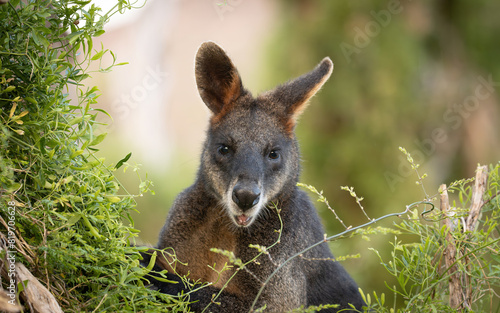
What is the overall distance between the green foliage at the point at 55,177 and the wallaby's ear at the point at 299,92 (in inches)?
79.1

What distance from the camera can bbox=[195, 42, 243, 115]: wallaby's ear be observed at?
17.2ft

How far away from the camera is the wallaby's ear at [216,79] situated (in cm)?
524

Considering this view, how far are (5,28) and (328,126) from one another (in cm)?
856

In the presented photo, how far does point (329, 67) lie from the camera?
5477mm

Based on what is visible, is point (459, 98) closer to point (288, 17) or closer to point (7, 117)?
point (288, 17)

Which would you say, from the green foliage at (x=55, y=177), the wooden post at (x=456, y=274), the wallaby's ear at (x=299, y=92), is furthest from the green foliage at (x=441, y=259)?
the green foliage at (x=55, y=177)

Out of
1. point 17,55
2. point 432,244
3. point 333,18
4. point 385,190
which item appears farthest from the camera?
point 333,18

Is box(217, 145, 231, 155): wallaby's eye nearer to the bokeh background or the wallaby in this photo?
the wallaby

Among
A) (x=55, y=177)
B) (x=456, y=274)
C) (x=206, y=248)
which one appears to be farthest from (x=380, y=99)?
(x=55, y=177)

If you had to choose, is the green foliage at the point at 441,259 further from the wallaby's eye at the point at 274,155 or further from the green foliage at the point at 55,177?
the green foliage at the point at 55,177

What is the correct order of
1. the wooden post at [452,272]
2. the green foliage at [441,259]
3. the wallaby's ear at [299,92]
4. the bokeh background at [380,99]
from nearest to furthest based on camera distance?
the green foliage at [441,259]
the wooden post at [452,272]
the wallaby's ear at [299,92]
the bokeh background at [380,99]

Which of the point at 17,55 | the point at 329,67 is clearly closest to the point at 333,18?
the point at 329,67

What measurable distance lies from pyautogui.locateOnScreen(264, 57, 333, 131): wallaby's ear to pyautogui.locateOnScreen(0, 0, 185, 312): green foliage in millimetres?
2010

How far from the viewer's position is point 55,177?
3.64 metres
